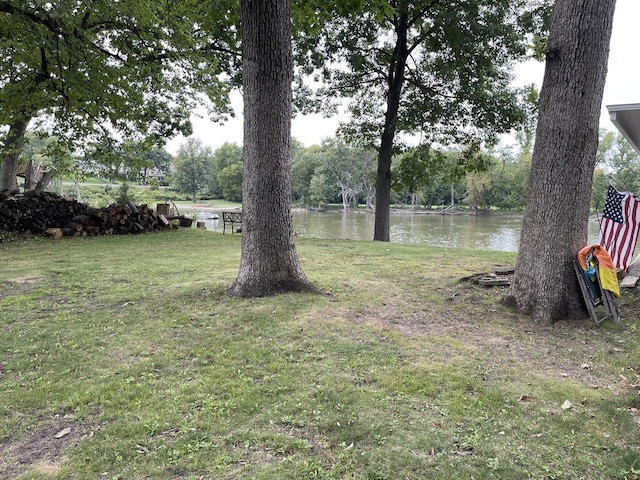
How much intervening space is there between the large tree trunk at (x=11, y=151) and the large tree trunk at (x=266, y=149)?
8.74 meters

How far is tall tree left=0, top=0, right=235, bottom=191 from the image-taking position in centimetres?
762

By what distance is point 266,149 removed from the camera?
4926 mm

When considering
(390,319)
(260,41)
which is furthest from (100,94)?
(390,319)

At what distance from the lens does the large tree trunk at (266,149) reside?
4801 mm

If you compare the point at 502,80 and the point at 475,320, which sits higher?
the point at 502,80

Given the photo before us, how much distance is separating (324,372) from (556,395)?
61.3 inches

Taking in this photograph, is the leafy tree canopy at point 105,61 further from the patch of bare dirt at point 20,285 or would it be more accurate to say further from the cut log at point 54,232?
the patch of bare dirt at point 20,285

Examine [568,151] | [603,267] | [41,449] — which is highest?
[568,151]

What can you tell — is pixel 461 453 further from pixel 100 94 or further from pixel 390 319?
pixel 100 94

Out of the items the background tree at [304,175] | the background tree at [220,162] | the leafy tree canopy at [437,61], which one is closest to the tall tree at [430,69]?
the leafy tree canopy at [437,61]

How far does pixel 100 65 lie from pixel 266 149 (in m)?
6.78

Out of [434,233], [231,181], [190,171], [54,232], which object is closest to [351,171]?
[231,181]

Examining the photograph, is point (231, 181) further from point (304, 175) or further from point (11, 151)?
point (11, 151)

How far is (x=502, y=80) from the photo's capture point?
1309 centimetres
